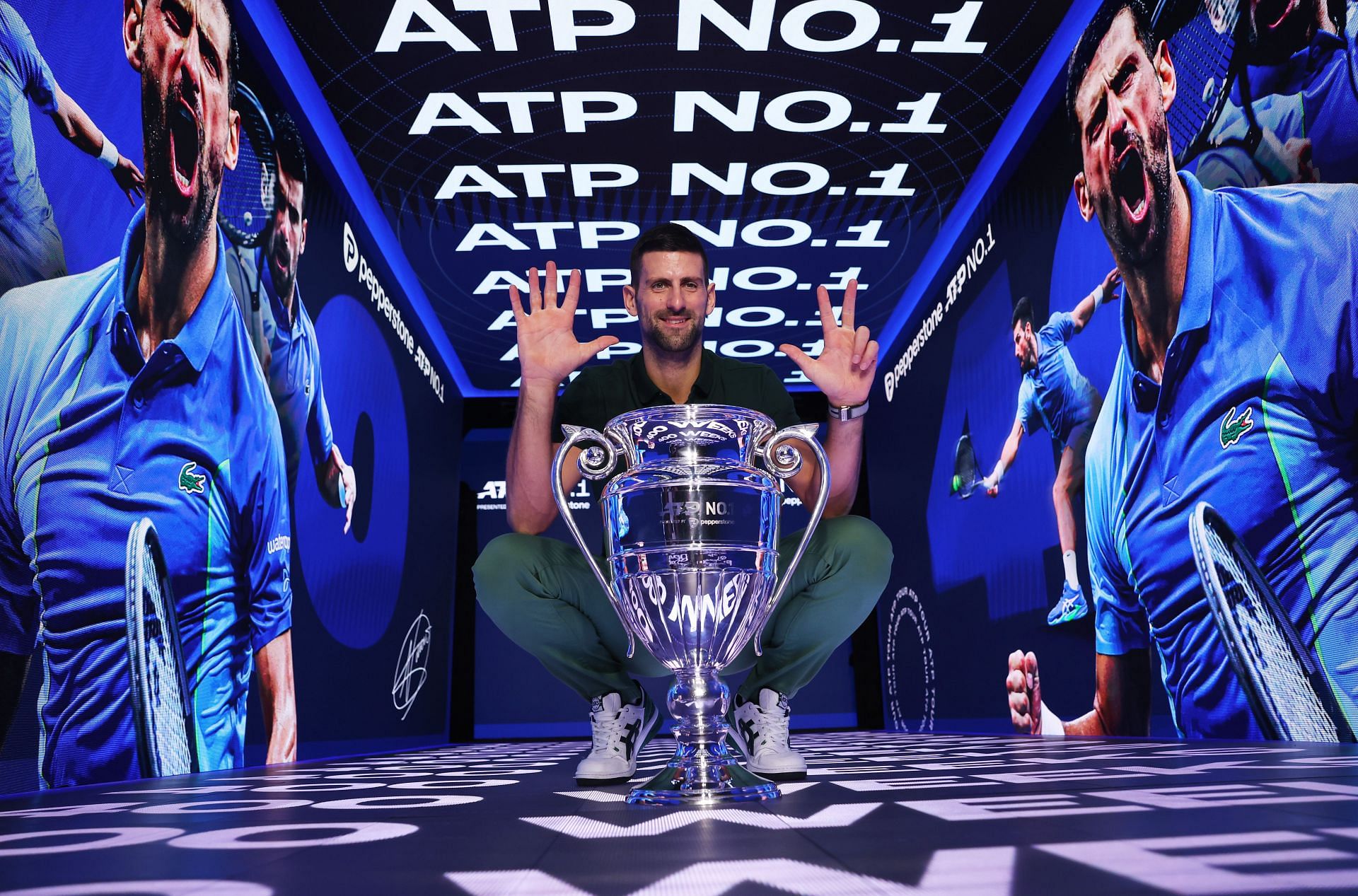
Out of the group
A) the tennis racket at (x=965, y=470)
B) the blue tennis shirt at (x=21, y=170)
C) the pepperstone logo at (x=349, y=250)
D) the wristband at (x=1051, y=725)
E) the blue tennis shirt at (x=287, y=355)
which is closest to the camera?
the blue tennis shirt at (x=21, y=170)

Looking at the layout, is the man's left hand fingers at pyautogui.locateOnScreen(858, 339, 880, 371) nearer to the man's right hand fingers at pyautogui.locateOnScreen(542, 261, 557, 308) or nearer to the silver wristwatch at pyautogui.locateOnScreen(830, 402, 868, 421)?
the silver wristwatch at pyautogui.locateOnScreen(830, 402, 868, 421)

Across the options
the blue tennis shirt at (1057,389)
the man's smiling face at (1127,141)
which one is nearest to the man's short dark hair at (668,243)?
the man's smiling face at (1127,141)

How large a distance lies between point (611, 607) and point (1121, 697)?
6.94ft

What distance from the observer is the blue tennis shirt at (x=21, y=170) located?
1.96 m

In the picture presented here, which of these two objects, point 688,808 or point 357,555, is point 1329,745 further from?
point 357,555

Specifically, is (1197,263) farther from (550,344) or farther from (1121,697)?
(550,344)

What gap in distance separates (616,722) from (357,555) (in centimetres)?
328

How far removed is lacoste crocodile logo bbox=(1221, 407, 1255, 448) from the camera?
2.43 metres

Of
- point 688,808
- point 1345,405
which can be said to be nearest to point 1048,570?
point 1345,405

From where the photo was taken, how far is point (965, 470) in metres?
5.02

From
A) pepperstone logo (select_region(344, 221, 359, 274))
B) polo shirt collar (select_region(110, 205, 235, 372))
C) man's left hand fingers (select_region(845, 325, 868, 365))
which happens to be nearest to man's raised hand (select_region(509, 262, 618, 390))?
man's left hand fingers (select_region(845, 325, 868, 365))

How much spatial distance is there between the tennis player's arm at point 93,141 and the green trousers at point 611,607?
148 cm

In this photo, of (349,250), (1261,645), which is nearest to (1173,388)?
(1261,645)

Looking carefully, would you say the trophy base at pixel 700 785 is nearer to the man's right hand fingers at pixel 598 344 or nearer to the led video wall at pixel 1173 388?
the man's right hand fingers at pixel 598 344
